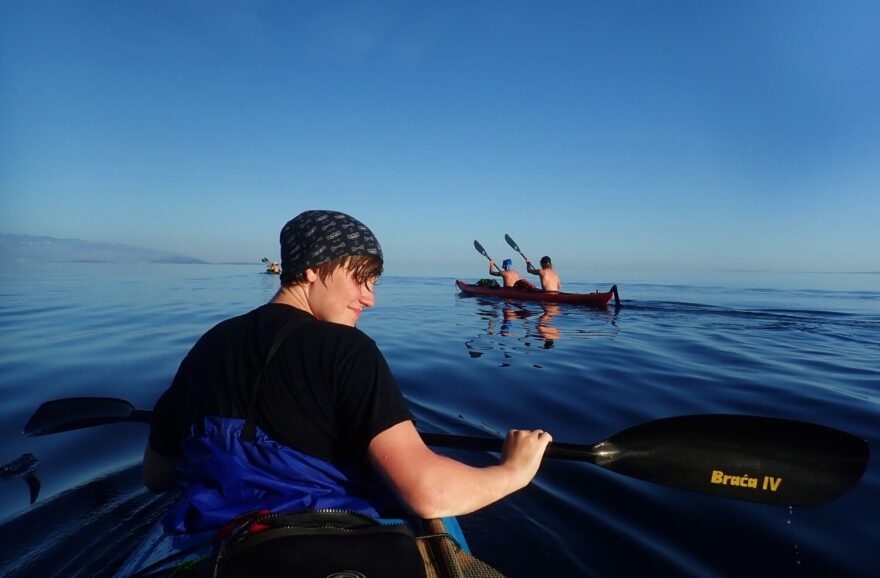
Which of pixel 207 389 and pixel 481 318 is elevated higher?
pixel 207 389

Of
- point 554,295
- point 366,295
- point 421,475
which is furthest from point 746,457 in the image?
point 554,295

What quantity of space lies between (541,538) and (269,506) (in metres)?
2.22

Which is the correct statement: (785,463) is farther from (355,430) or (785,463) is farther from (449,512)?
→ (355,430)

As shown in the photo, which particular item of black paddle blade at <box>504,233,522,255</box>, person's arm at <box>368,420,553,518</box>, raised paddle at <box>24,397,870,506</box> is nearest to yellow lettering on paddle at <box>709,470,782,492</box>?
raised paddle at <box>24,397,870,506</box>

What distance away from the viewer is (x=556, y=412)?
5.51 m

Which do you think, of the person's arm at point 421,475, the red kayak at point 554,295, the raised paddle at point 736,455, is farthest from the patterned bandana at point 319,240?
the red kayak at point 554,295

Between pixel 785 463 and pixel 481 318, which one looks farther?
pixel 481 318

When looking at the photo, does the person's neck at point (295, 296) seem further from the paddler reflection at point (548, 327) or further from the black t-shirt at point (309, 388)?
the paddler reflection at point (548, 327)

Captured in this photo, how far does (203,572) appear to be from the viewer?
148 cm

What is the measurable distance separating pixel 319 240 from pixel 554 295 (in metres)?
18.4

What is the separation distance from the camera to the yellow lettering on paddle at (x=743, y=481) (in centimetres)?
283

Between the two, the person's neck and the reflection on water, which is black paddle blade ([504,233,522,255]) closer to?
the reflection on water

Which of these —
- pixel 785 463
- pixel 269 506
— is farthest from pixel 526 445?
pixel 785 463

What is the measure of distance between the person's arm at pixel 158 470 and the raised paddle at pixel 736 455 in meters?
1.54
